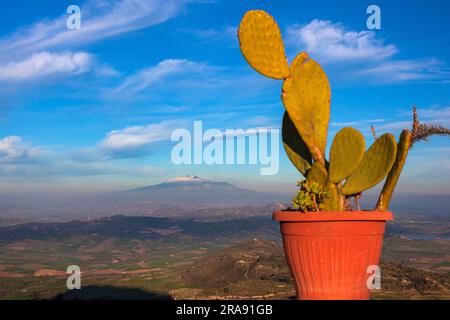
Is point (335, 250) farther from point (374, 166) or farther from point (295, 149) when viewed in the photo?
point (295, 149)

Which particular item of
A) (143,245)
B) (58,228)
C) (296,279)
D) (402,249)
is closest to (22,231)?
(58,228)

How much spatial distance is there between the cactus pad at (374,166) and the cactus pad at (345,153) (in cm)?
17

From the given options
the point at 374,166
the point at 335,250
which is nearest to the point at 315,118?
the point at 374,166

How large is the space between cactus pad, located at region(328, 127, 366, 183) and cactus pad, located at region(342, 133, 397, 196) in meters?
0.17

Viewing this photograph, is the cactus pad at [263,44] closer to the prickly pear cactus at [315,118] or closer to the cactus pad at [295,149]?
the prickly pear cactus at [315,118]

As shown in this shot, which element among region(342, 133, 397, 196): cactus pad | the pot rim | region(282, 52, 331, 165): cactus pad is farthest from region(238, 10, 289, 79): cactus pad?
the pot rim

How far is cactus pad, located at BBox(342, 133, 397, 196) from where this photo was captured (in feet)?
19.1

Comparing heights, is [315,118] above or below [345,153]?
above

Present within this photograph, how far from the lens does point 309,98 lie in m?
6.30

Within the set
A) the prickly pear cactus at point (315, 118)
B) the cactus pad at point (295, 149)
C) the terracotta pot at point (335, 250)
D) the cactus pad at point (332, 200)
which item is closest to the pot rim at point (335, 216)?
the terracotta pot at point (335, 250)

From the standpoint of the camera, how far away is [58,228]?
123312 millimetres

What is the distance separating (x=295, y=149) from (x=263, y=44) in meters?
1.59
